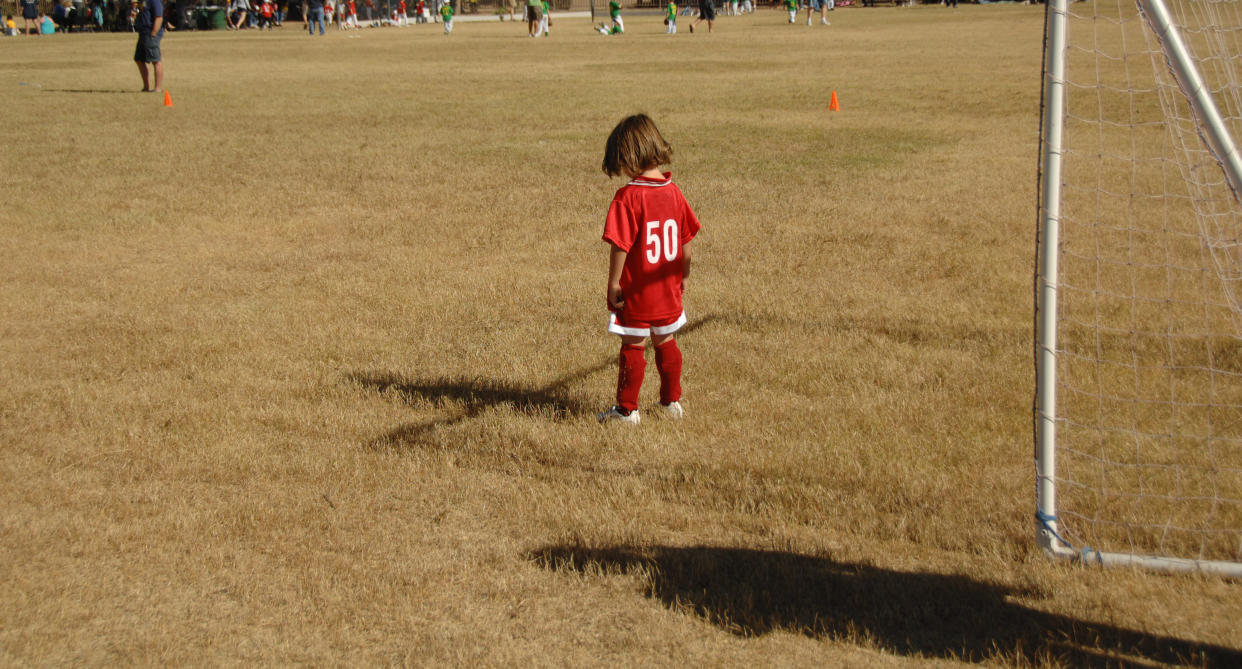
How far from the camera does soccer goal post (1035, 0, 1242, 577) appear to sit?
11.6 feet

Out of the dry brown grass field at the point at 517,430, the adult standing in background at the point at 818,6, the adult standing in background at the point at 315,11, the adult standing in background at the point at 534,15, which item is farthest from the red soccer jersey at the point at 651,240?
the adult standing in background at the point at 315,11

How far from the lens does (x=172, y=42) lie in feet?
129

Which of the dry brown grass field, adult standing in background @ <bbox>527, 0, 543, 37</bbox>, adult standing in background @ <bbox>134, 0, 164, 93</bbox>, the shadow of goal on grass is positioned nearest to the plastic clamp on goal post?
the dry brown grass field

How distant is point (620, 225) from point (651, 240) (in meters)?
0.18

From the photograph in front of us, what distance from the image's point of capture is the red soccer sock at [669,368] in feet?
17.0

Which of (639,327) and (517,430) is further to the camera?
(517,430)

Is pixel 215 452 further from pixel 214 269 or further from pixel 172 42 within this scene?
pixel 172 42

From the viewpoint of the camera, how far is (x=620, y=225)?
4.77 metres

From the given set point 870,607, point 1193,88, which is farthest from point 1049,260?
point 870,607

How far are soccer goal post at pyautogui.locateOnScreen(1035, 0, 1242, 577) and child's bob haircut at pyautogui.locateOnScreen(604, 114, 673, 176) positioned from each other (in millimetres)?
1717

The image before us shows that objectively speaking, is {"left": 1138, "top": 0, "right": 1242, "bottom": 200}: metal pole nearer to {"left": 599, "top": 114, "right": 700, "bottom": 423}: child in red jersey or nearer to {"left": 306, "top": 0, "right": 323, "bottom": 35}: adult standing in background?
{"left": 599, "top": 114, "right": 700, "bottom": 423}: child in red jersey

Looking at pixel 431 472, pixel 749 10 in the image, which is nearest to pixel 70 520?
pixel 431 472

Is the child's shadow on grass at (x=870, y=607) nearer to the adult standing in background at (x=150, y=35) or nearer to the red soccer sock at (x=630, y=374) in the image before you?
the red soccer sock at (x=630, y=374)

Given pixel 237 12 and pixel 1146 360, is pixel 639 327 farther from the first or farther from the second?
pixel 237 12
